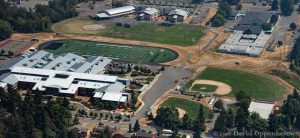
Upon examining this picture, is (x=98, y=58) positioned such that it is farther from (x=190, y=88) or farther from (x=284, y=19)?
(x=284, y=19)

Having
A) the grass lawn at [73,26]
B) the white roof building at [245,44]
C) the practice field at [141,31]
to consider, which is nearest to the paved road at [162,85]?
the white roof building at [245,44]

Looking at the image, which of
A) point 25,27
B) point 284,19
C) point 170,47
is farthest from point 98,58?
point 284,19

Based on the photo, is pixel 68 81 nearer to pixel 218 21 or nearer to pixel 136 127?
pixel 136 127

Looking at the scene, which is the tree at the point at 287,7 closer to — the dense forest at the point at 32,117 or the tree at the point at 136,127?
the tree at the point at 136,127

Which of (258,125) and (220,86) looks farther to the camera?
(220,86)

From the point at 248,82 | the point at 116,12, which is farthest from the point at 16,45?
the point at 248,82

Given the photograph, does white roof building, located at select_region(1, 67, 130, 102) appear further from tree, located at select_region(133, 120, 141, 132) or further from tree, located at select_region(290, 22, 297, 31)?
tree, located at select_region(290, 22, 297, 31)

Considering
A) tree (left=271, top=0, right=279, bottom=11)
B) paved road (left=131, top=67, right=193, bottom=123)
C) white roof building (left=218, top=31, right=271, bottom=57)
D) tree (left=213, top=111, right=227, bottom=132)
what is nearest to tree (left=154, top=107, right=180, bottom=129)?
paved road (left=131, top=67, right=193, bottom=123)
